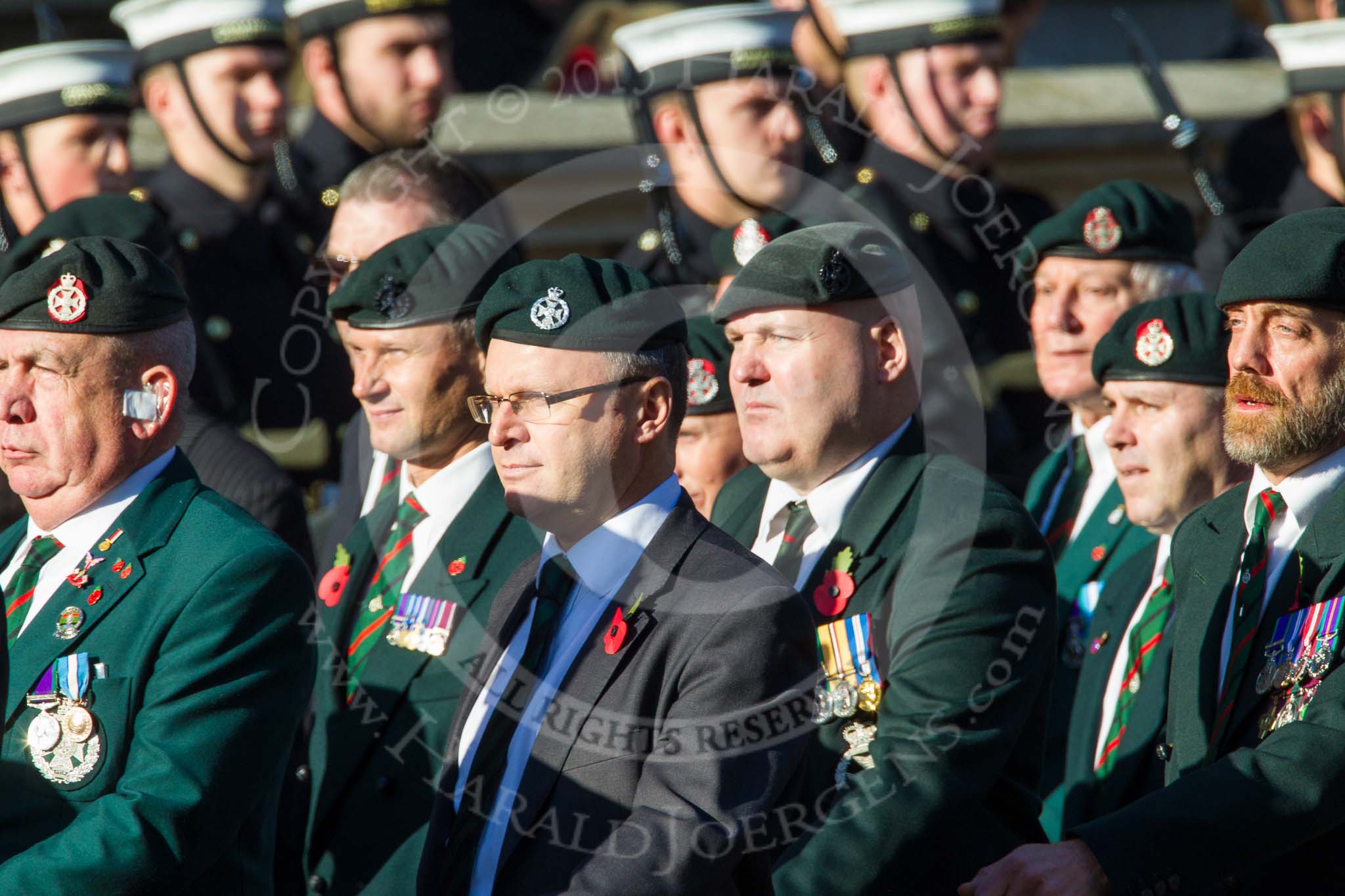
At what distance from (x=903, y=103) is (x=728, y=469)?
2.18 metres

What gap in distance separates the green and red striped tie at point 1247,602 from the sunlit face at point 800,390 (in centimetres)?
87

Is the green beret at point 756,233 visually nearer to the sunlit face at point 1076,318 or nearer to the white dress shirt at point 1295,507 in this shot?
the sunlit face at point 1076,318

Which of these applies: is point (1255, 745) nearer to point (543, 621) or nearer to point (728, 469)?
point (543, 621)

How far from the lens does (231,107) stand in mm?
7676

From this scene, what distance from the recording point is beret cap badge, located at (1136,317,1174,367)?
5.54 metres

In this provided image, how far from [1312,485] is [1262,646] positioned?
388mm

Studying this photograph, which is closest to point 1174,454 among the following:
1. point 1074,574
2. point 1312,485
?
point 1074,574

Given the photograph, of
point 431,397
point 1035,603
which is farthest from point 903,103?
point 1035,603

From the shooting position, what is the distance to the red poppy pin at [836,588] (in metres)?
4.43

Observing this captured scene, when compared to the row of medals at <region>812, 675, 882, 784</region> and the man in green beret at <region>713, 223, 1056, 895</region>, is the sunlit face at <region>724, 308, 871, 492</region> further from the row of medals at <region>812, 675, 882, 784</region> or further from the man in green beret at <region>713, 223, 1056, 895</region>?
the row of medals at <region>812, 675, 882, 784</region>

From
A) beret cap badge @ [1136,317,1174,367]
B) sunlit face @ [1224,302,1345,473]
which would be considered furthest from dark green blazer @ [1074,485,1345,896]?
beret cap badge @ [1136,317,1174,367]

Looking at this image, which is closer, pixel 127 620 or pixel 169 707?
pixel 169 707

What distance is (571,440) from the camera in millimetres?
3973

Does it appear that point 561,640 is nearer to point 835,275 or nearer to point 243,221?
point 835,275
